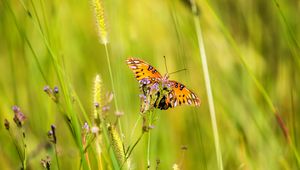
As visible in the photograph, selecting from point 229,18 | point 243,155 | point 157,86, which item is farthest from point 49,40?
point 229,18

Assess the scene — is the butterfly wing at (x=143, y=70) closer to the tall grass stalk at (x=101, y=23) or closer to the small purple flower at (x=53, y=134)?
the tall grass stalk at (x=101, y=23)

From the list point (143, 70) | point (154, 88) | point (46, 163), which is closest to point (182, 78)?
point (143, 70)

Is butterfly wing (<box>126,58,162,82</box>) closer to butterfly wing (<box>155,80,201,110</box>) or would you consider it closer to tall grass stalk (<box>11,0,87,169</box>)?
butterfly wing (<box>155,80,201,110</box>)

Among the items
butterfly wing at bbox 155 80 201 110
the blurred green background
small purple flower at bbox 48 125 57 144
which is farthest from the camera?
the blurred green background

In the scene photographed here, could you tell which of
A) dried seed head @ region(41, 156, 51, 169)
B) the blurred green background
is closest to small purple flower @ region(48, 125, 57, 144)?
dried seed head @ region(41, 156, 51, 169)

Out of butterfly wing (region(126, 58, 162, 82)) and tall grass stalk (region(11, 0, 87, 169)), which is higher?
butterfly wing (region(126, 58, 162, 82))

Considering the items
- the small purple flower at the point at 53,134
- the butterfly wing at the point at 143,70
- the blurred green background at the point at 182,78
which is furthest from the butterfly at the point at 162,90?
the blurred green background at the point at 182,78

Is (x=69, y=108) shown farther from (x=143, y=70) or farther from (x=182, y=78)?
(x=182, y=78)

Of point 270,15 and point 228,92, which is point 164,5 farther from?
point 228,92
